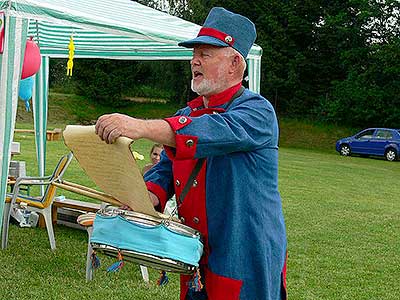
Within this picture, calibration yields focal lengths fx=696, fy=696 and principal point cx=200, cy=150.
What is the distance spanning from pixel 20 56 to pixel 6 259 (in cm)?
Result: 226

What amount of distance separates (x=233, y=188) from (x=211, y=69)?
41 cm

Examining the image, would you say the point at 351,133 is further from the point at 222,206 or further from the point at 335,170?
the point at 222,206

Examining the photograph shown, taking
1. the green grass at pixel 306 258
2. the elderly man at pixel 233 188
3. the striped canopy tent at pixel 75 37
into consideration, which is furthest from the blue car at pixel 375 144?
the elderly man at pixel 233 188

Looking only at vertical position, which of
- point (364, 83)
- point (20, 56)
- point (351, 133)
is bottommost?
point (351, 133)

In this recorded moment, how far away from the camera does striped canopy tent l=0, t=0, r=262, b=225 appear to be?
505 centimetres

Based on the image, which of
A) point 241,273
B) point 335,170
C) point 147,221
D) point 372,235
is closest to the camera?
point 147,221

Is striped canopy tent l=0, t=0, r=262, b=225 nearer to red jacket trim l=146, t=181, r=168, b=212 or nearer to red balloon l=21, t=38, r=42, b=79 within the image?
red balloon l=21, t=38, r=42, b=79

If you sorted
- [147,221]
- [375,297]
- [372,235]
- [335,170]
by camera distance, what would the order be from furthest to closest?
[335,170] → [372,235] → [375,297] → [147,221]

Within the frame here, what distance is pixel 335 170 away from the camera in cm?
1983

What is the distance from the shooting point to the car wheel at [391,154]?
2667 centimetres

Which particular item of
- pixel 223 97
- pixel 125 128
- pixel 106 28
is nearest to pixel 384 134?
pixel 106 28

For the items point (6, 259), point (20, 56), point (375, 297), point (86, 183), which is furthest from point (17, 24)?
point (86, 183)

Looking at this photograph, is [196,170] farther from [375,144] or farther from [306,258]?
[375,144]

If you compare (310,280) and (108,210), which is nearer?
(108,210)
